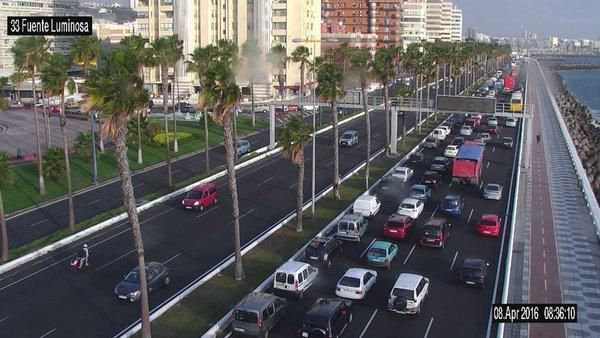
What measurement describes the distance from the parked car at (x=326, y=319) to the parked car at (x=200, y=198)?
21.8 m

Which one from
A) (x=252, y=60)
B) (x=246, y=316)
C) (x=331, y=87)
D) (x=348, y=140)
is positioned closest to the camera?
(x=246, y=316)

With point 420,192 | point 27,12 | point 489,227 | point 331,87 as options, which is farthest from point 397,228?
point 27,12

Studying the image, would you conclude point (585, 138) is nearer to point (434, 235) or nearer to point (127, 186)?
point (434, 235)

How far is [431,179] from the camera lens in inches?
2175

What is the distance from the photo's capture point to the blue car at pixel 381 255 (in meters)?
35.6

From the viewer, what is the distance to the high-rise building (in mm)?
143625

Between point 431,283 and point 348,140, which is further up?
point 348,140

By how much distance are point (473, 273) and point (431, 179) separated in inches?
907

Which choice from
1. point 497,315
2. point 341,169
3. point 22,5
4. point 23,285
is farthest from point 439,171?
point 22,5

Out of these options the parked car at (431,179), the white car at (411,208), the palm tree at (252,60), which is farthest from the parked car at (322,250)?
the palm tree at (252,60)

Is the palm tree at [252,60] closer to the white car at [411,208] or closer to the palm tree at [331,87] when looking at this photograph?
the palm tree at [331,87]

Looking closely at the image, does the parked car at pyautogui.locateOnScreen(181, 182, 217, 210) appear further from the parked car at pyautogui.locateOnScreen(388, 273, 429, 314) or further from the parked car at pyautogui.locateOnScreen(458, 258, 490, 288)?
the parked car at pyautogui.locateOnScreen(458, 258, 490, 288)

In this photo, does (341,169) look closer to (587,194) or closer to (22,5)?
(587,194)

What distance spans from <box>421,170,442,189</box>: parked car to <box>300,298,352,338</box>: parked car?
28655mm
